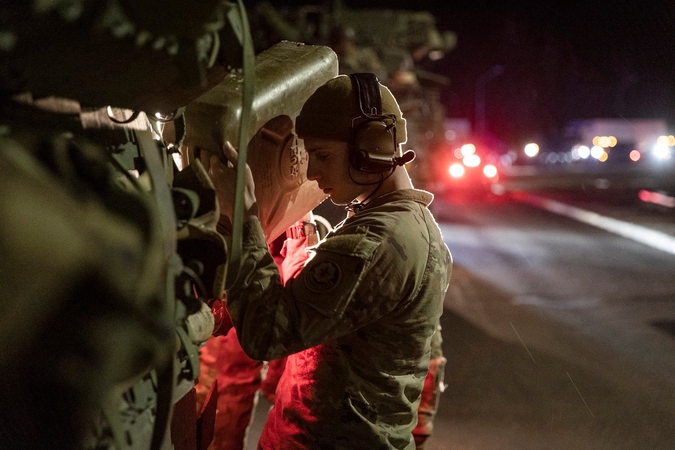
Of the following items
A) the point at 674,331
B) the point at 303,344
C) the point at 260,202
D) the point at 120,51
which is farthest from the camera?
the point at 674,331

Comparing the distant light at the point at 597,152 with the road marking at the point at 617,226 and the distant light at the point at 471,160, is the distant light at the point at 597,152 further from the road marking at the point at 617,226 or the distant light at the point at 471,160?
the distant light at the point at 471,160

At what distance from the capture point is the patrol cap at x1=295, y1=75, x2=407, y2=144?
1.91 meters

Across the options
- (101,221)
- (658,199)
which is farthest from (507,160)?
(101,221)

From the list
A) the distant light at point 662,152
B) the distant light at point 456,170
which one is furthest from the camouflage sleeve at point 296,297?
the distant light at point 662,152

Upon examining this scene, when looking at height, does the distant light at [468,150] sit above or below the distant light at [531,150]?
above

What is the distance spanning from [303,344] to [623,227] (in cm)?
1389

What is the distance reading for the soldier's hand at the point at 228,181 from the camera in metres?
1.73

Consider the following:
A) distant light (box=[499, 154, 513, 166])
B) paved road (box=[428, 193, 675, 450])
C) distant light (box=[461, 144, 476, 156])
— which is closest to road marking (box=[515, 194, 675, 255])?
paved road (box=[428, 193, 675, 450])

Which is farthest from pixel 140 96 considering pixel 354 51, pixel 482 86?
pixel 482 86

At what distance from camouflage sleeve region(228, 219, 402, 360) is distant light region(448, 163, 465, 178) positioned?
52.3ft

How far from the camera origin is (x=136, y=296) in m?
1.16

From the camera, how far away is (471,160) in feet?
59.6

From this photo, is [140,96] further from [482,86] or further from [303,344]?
[482,86]

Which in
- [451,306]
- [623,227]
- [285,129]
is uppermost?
[285,129]
